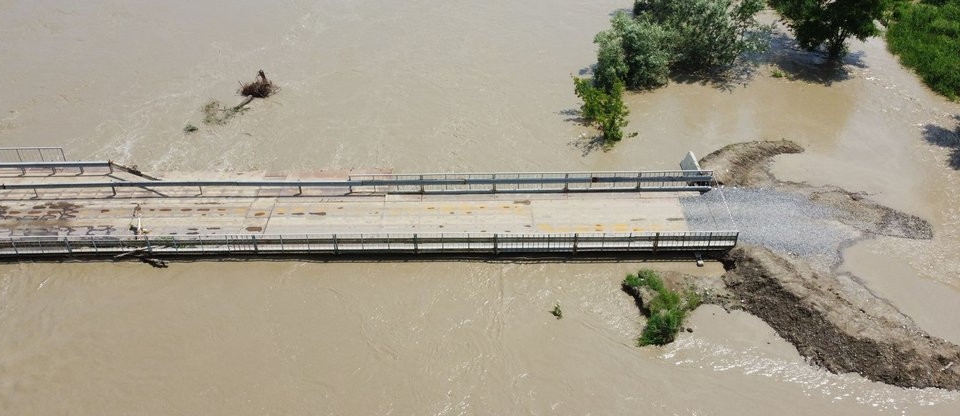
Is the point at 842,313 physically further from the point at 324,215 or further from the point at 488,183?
the point at 324,215

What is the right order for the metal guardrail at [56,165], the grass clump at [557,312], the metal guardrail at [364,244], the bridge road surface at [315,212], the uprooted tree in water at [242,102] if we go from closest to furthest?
the grass clump at [557,312]
the metal guardrail at [364,244]
the bridge road surface at [315,212]
the metal guardrail at [56,165]
the uprooted tree in water at [242,102]

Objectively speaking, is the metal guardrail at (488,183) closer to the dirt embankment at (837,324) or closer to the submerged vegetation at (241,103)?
the dirt embankment at (837,324)

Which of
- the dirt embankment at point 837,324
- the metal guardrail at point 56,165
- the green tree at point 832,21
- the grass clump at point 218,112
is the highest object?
the green tree at point 832,21

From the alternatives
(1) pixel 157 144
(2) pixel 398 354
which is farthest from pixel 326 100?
(2) pixel 398 354

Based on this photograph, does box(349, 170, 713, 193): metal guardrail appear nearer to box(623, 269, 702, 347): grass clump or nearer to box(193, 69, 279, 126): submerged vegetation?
box(623, 269, 702, 347): grass clump

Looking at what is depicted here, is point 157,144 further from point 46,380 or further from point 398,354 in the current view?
point 398,354

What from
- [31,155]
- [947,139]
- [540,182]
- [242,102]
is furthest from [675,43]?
[31,155]

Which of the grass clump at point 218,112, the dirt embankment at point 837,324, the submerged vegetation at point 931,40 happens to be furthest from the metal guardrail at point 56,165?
the submerged vegetation at point 931,40
